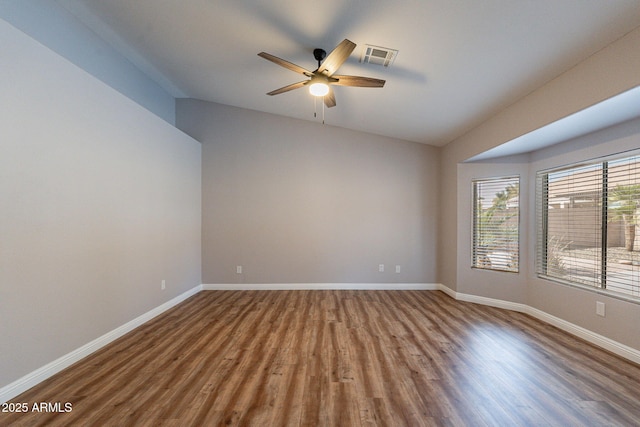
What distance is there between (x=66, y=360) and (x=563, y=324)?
529 centimetres

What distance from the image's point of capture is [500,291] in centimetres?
371

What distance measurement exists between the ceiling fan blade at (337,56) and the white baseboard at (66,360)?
3496 millimetres

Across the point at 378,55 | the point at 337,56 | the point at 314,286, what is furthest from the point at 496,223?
the point at 337,56

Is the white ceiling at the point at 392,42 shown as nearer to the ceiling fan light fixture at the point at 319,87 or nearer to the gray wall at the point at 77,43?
the gray wall at the point at 77,43

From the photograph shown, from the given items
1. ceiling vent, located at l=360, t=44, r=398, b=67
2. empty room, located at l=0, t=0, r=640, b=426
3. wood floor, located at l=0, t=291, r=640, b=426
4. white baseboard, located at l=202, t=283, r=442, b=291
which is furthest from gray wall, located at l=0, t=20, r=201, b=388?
ceiling vent, located at l=360, t=44, r=398, b=67

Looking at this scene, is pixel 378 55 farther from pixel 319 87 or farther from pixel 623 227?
pixel 623 227

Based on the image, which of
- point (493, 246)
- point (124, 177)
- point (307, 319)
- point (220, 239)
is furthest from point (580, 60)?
point (220, 239)

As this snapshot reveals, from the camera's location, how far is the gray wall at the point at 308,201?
15.0 ft

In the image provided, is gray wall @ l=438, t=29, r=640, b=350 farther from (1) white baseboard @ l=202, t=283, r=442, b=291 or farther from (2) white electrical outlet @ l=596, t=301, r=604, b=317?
(1) white baseboard @ l=202, t=283, r=442, b=291

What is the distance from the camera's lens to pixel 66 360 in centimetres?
218

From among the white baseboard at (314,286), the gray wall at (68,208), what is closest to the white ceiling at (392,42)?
the gray wall at (68,208)

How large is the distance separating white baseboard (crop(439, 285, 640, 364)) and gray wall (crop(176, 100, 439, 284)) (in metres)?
0.77

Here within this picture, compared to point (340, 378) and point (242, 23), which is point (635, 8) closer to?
point (242, 23)

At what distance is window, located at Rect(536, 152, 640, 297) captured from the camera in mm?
2463
